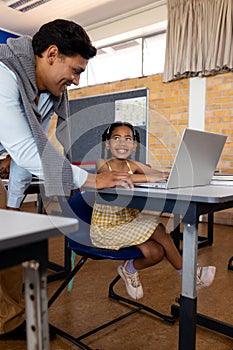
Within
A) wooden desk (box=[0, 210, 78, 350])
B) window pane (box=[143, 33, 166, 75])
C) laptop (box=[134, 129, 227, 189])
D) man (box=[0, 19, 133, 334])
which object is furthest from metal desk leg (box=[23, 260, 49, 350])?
window pane (box=[143, 33, 166, 75])

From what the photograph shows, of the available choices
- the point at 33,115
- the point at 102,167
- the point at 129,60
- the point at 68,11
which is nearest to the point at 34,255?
the point at 33,115

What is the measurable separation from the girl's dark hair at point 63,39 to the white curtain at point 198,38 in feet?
9.85

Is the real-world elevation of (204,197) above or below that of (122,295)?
above

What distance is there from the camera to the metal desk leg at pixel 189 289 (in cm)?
109

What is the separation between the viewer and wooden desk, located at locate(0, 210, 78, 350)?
20.6 inches

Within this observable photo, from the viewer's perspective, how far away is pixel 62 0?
4539 millimetres

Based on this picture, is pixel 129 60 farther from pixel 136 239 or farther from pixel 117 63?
pixel 136 239

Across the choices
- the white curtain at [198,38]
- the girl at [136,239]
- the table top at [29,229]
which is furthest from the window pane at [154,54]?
the table top at [29,229]

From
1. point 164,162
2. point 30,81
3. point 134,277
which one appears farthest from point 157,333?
point 164,162

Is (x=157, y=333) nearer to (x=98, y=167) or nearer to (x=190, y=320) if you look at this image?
(x=190, y=320)

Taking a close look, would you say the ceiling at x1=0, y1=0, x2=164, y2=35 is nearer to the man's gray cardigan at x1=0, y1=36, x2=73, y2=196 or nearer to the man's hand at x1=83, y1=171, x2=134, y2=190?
the man's gray cardigan at x1=0, y1=36, x2=73, y2=196

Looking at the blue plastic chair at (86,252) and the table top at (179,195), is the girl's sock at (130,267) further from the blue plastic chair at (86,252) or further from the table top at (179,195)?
the table top at (179,195)

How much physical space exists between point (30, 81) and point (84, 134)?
451 centimetres

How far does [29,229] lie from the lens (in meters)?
0.54
